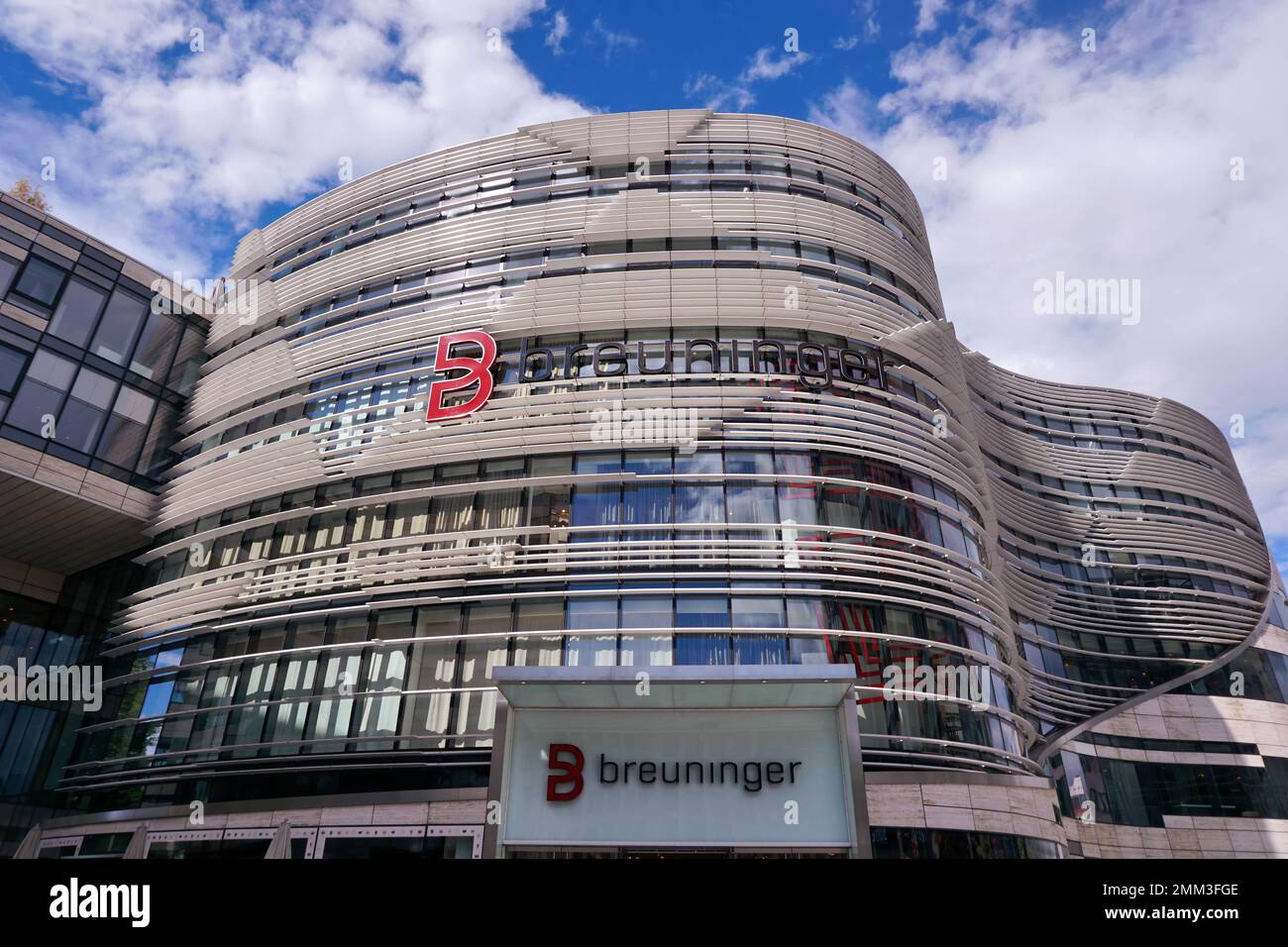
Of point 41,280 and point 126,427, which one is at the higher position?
point 41,280

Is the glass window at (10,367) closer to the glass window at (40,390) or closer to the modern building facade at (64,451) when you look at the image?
the modern building facade at (64,451)

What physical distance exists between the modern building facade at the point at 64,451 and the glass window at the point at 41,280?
44 mm

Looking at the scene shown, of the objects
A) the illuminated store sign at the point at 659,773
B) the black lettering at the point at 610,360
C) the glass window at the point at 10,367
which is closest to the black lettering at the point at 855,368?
the black lettering at the point at 610,360

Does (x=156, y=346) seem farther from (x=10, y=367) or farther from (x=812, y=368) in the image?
(x=812, y=368)

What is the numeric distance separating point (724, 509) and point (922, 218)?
780 inches

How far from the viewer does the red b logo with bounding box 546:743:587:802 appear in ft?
43.5

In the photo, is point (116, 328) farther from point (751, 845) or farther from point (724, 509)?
point (751, 845)

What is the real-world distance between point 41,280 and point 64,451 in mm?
6788

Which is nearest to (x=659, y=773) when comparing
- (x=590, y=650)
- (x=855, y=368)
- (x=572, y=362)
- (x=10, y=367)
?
(x=590, y=650)

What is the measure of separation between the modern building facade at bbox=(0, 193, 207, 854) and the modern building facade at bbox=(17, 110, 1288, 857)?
5.34ft

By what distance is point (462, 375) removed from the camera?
25562mm

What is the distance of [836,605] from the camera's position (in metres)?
21.0

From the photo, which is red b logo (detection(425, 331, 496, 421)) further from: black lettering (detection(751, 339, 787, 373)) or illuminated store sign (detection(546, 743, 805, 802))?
illuminated store sign (detection(546, 743, 805, 802))
